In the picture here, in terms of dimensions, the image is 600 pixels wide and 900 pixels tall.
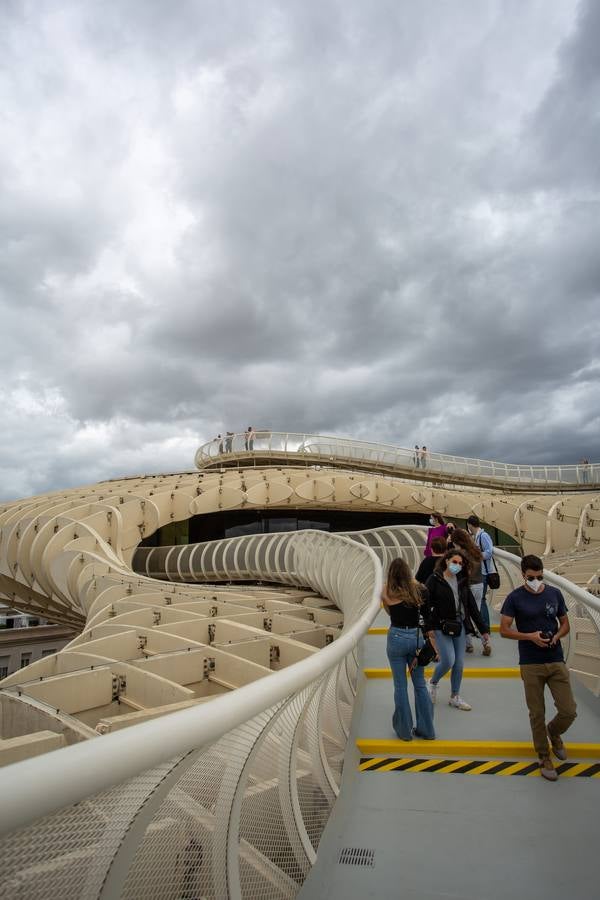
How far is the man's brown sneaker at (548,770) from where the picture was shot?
3668 millimetres

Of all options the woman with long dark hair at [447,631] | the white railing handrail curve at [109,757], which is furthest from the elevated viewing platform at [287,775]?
the woman with long dark hair at [447,631]

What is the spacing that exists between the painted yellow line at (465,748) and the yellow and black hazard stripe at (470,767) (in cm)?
6

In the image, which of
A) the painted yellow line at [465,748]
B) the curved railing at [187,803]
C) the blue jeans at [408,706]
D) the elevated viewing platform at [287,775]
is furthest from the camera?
the blue jeans at [408,706]

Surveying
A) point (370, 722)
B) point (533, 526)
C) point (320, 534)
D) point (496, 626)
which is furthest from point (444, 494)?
point (370, 722)

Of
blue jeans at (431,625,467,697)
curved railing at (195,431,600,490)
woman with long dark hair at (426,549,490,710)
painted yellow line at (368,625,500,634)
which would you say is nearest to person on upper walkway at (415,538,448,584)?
woman with long dark hair at (426,549,490,710)

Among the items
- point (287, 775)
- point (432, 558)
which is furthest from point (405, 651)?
point (432, 558)

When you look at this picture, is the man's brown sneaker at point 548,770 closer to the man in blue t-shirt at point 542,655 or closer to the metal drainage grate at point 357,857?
the man in blue t-shirt at point 542,655

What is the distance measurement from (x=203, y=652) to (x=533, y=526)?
67.0 feet

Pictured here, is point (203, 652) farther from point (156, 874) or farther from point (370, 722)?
point (156, 874)

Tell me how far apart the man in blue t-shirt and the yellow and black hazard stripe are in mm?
118

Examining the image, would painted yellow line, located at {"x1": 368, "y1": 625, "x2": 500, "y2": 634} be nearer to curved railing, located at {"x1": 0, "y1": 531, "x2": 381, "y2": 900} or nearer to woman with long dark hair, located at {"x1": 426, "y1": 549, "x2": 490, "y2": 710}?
woman with long dark hair, located at {"x1": 426, "y1": 549, "x2": 490, "y2": 710}

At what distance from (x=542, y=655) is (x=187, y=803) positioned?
2.98 metres

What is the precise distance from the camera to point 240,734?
86.7 inches

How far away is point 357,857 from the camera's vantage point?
9.78 feet
